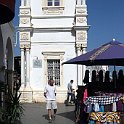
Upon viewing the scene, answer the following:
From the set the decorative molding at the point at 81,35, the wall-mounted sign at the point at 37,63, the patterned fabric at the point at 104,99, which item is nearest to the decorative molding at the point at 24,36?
the wall-mounted sign at the point at 37,63

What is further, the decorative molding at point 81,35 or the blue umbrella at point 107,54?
the decorative molding at point 81,35

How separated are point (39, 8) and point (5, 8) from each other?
13.5 metres

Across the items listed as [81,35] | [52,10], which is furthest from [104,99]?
[52,10]

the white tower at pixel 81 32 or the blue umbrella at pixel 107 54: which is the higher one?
the white tower at pixel 81 32

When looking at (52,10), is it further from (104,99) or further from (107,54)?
(104,99)

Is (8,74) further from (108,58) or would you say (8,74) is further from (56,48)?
(108,58)

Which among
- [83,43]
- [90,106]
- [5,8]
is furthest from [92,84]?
[83,43]

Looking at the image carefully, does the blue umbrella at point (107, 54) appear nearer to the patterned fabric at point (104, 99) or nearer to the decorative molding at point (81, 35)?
the patterned fabric at point (104, 99)

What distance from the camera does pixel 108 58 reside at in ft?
38.1

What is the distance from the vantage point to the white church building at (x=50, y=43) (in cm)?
2364

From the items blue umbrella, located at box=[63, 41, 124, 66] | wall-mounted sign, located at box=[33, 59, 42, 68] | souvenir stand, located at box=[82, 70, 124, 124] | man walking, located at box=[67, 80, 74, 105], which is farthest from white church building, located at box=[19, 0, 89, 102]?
souvenir stand, located at box=[82, 70, 124, 124]

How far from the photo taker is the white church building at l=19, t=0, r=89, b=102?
23.6 metres

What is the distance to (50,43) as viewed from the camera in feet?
78.5

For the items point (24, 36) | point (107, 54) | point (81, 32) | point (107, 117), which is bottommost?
point (107, 117)
